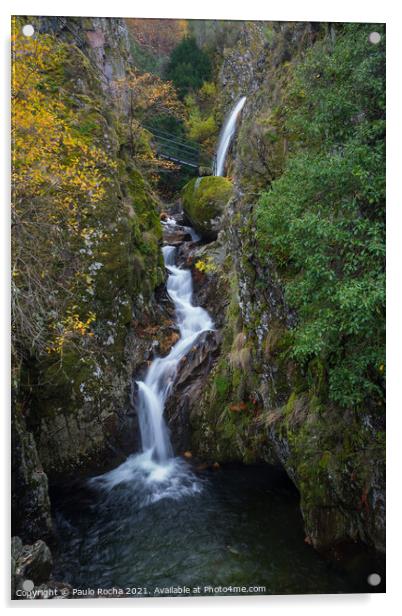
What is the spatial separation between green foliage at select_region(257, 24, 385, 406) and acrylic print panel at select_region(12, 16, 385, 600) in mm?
27

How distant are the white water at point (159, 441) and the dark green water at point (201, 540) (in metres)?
0.12

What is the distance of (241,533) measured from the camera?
19.4ft

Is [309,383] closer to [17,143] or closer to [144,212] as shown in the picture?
[17,143]

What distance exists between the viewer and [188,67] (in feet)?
26.0

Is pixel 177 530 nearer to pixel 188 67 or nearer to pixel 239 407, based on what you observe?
pixel 239 407

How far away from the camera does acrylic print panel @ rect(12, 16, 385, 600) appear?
4.04 metres

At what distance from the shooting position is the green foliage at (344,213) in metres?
3.60

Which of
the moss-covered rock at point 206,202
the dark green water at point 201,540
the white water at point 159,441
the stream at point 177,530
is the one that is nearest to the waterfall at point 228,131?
the moss-covered rock at point 206,202

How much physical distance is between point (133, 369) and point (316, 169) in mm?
5879

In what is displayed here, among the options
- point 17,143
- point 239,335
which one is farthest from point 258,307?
point 17,143

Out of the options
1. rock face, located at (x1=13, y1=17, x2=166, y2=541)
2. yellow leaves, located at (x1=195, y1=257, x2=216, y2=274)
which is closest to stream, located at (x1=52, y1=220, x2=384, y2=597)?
rock face, located at (x1=13, y1=17, x2=166, y2=541)

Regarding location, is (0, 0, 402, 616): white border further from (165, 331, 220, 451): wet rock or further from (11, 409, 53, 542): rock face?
(165, 331, 220, 451): wet rock

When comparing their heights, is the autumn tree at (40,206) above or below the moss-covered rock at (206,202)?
below
